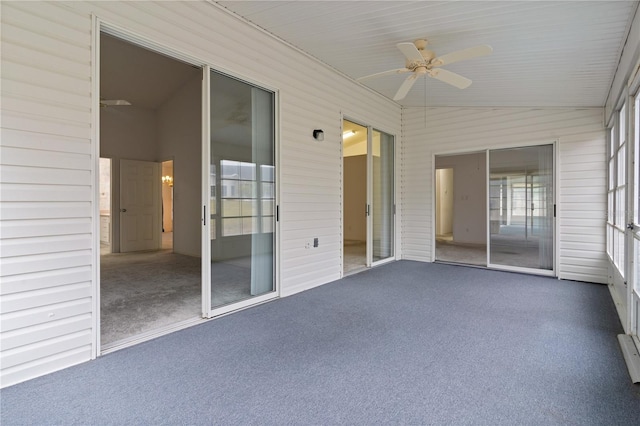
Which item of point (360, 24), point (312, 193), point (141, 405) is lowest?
point (141, 405)

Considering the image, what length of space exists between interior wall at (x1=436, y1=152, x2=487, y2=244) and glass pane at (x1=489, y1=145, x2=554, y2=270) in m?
3.32

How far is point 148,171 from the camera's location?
308 inches

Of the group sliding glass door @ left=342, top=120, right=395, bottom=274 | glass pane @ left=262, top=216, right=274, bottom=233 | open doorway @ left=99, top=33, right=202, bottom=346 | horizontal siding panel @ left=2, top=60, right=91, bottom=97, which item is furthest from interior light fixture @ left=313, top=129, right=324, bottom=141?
horizontal siding panel @ left=2, top=60, right=91, bottom=97

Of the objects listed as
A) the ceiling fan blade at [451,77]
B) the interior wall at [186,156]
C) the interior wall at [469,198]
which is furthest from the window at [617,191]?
the interior wall at [186,156]

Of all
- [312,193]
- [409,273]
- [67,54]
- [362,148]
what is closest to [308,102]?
[312,193]

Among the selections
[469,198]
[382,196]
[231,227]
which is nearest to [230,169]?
[231,227]

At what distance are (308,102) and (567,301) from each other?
3.99m

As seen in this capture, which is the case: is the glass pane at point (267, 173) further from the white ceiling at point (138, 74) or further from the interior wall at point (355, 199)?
the interior wall at point (355, 199)

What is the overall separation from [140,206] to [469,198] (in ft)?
28.1

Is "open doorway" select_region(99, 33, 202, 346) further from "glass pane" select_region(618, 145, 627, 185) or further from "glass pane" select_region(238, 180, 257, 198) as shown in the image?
"glass pane" select_region(618, 145, 627, 185)

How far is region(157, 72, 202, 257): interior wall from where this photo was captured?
653 cm

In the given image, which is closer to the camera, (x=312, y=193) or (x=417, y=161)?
(x=312, y=193)

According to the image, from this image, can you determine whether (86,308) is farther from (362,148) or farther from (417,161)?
(362,148)

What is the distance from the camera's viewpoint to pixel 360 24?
3.35 meters
